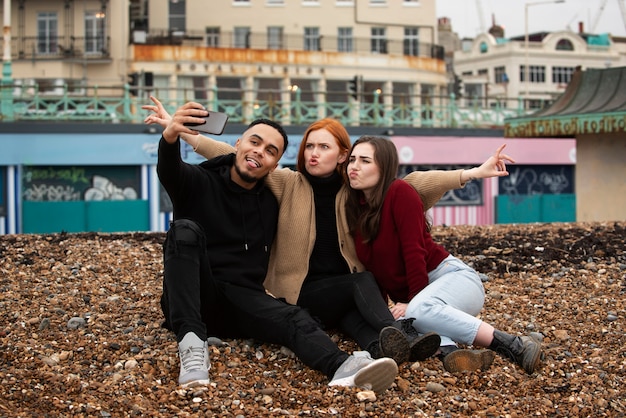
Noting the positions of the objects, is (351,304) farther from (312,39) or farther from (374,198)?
(312,39)

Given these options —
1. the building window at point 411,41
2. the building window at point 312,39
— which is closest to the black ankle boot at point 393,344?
the building window at point 312,39

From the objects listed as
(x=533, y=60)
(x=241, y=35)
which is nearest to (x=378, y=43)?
(x=241, y=35)

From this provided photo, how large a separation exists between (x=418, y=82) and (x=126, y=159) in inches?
826

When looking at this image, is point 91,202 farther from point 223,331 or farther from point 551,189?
point 223,331

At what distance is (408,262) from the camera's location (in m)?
5.26

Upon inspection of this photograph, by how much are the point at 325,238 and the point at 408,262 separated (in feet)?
1.70

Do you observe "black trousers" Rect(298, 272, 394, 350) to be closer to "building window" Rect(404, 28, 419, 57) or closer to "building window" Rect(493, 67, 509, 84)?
"building window" Rect(404, 28, 419, 57)

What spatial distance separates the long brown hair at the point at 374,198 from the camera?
17.4ft

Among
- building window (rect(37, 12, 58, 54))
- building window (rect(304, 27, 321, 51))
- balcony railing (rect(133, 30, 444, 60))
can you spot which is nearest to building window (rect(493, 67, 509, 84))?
balcony railing (rect(133, 30, 444, 60))

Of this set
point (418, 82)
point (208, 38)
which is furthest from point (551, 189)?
point (208, 38)

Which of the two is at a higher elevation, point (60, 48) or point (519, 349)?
point (60, 48)

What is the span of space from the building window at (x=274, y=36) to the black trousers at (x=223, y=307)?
40606 millimetres

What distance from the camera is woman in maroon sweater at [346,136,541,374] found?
518 cm

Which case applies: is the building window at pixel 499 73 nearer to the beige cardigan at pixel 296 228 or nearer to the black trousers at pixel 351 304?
the beige cardigan at pixel 296 228
